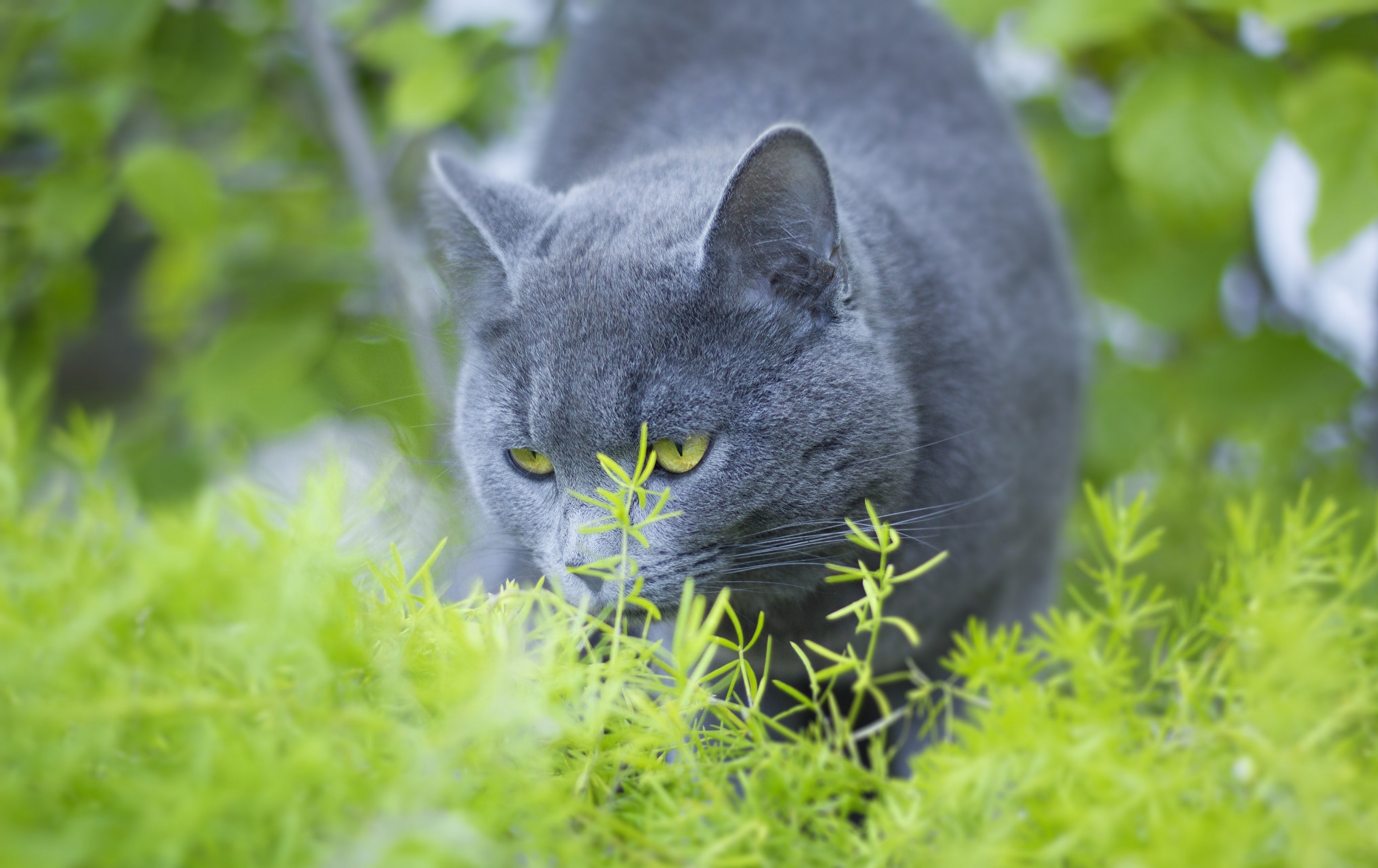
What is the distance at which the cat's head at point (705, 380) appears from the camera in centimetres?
75

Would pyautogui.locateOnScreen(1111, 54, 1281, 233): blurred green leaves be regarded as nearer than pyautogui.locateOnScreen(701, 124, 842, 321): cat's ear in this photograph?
No

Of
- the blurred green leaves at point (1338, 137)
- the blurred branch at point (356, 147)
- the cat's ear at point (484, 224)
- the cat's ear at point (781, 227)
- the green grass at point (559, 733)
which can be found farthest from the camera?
the blurred branch at point (356, 147)

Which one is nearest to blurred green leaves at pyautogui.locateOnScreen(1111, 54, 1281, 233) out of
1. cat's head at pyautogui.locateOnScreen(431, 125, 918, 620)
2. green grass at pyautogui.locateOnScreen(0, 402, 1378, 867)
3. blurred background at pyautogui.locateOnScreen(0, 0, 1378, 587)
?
blurred background at pyautogui.locateOnScreen(0, 0, 1378, 587)

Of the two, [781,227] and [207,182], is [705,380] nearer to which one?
[781,227]

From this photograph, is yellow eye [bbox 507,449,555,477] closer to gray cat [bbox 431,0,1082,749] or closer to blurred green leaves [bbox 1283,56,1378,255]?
gray cat [bbox 431,0,1082,749]

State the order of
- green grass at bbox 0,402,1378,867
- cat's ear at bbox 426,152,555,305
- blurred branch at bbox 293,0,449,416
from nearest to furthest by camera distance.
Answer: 1. green grass at bbox 0,402,1378,867
2. cat's ear at bbox 426,152,555,305
3. blurred branch at bbox 293,0,449,416

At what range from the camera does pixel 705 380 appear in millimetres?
753

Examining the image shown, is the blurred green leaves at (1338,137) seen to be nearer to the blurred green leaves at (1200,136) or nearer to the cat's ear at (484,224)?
the blurred green leaves at (1200,136)

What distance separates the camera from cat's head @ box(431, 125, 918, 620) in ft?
2.45

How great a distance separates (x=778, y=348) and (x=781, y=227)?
0.10 meters

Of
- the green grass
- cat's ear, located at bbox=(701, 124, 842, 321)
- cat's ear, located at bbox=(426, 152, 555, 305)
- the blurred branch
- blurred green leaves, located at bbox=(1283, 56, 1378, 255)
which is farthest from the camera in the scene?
the blurred branch

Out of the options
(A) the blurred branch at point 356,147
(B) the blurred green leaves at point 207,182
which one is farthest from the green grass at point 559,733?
(A) the blurred branch at point 356,147

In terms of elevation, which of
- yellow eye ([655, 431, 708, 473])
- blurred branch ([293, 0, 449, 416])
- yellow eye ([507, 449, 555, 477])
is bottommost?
yellow eye ([507, 449, 555, 477])

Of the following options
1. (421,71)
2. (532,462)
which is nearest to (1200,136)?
(532,462)
